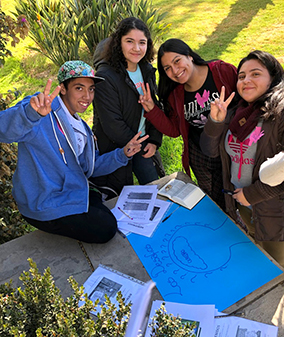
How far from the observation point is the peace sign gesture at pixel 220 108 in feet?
6.30

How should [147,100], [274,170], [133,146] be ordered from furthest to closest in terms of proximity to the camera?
[147,100] < [133,146] < [274,170]

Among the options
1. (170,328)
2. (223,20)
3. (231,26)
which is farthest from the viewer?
(223,20)

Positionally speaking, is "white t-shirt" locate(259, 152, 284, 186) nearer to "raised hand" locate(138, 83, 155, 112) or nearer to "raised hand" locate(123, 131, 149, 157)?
"raised hand" locate(123, 131, 149, 157)

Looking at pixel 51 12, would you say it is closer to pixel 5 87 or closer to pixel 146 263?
pixel 5 87

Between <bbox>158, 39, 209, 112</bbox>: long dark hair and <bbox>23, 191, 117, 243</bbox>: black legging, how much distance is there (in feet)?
3.37

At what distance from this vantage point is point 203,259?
1.72 m

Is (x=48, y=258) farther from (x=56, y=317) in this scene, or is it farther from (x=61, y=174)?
(x=56, y=317)

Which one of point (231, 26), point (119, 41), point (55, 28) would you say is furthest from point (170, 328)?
point (231, 26)

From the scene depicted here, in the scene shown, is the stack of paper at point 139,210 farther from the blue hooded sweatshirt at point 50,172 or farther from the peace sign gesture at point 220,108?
the peace sign gesture at point 220,108

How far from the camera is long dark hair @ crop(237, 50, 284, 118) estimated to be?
1687mm

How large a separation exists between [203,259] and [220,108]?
912 millimetres

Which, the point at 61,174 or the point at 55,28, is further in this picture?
the point at 55,28

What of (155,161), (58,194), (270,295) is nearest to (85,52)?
(155,161)

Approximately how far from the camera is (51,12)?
5160mm
